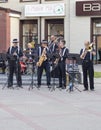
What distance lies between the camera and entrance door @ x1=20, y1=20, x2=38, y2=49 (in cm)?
3619

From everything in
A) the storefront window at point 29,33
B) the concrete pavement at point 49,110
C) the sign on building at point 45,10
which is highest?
the sign on building at point 45,10

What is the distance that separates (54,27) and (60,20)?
38.1 inches

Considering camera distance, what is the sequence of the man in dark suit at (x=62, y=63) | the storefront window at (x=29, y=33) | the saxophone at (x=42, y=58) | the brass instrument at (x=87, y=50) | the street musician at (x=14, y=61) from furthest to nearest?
the storefront window at (x=29, y=33)
the street musician at (x=14, y=61)
the saxophone at (x=42, y=58)
the man in dark suit at (x=62, y=63)
the brass instrument at (x=87, y=50)

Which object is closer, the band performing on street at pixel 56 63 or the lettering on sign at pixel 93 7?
the band performing on street at pixel 56 63

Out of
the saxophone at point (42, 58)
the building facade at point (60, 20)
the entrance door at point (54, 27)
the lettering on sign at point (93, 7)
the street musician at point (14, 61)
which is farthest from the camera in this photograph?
Result: the entrance door at point (54, 27)

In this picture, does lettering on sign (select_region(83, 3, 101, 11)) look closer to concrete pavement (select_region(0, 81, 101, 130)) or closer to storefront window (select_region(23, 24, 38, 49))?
storefront window (select_region(23, 24, 38, 49))

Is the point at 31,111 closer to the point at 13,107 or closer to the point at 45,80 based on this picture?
the point at 13,107

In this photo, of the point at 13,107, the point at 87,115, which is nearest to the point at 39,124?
the point at 87,115

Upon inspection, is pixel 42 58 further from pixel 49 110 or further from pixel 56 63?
pixel 49 110

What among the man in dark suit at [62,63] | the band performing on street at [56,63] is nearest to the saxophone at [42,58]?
the band performing on street at [56,63]

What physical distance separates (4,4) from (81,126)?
2845 cm

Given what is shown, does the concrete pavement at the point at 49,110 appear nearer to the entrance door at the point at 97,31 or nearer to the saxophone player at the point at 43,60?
the saxophone player at the point at 43,60

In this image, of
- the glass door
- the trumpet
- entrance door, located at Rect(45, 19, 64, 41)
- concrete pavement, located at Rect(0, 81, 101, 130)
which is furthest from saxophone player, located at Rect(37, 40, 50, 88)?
entrance door, located at Rect(45, 19, 64, 41)

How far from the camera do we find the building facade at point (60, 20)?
3341 cm
